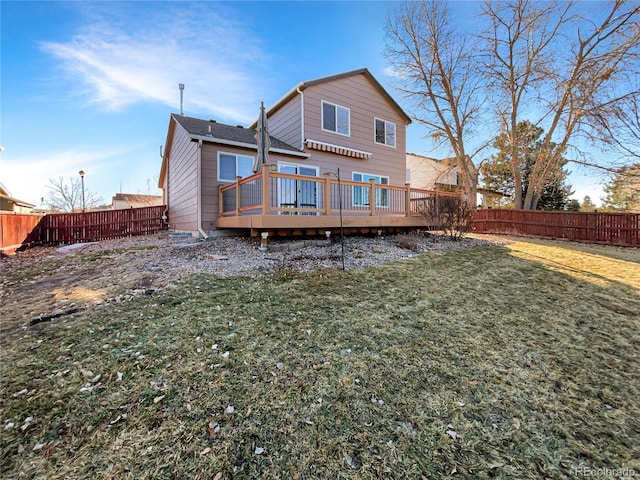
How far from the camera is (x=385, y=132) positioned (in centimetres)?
1350

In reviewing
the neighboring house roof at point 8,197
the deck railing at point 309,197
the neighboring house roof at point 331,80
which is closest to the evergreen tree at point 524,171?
the neighboring house roof at point 331,80

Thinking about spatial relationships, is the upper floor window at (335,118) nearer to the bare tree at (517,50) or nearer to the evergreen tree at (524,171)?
the bare tree at (517,50)

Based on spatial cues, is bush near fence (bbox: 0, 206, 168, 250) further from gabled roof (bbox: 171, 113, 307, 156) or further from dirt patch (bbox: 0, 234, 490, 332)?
gabled roof (bbox: 171, 113, 307, 156)

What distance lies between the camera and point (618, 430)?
204 centimetres

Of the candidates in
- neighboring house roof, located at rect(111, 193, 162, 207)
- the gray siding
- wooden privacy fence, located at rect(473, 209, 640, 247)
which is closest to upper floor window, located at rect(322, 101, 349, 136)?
the gray siding

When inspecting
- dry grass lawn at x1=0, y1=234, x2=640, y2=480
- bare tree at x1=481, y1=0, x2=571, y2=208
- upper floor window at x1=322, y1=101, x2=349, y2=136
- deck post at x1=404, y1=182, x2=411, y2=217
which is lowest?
dry grass lawn at x1=0, y1=234, x2=640, y2=480

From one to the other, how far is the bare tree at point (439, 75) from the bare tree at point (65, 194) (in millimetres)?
28607

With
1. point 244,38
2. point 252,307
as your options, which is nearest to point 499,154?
point 244,38

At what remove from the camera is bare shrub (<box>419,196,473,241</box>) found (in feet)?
29.1

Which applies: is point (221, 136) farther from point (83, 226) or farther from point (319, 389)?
point (319, 389)

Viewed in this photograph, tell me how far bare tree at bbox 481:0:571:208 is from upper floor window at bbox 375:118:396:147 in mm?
6444

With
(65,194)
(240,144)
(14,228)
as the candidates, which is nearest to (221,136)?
(240,144)

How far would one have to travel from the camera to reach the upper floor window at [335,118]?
11.4m

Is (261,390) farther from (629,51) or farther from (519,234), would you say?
(629,51)
